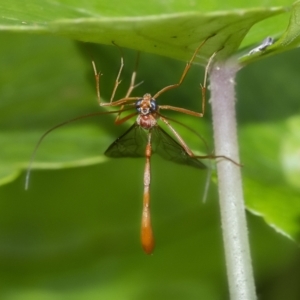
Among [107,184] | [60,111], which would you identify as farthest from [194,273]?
[60,111]

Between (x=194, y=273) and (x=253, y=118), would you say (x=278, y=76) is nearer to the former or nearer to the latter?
(x=253, y=118)

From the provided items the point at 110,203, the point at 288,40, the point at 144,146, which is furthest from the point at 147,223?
the point at 288,40

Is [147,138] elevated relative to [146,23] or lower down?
elevated

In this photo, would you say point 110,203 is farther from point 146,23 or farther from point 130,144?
point 146,23

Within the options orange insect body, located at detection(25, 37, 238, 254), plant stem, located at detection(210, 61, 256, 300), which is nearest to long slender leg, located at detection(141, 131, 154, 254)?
orange insect body, located at detection(25, 37, 238, 254)

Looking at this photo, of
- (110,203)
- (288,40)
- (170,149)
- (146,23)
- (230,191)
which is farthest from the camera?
(110,203)

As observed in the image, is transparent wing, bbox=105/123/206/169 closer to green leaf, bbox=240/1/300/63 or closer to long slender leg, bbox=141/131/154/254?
→ long slender leg, bbox=141/131/154/254
